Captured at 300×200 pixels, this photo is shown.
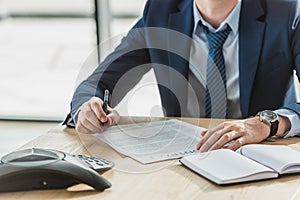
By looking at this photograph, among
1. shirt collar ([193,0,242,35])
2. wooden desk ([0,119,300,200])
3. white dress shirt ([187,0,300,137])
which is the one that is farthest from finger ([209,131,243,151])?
shirt collar ([193,0,242,35])

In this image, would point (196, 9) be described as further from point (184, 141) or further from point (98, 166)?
point (98, 166)

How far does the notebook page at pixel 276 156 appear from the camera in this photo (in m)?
1.33

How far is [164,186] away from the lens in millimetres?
1260

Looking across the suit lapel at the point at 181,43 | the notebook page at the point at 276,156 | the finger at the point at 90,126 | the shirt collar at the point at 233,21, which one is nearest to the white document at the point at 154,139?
the finger at the point at 90,126

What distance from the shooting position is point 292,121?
1649 mm

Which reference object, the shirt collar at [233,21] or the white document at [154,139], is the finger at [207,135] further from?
the shirt collar at [233,21]

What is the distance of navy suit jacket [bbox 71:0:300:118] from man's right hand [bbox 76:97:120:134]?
93mm

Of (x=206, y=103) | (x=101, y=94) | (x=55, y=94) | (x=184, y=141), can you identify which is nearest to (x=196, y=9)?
(x=206, y=103)

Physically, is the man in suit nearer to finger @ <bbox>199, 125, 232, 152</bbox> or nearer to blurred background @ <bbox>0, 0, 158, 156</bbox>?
finger @ <bbox>199, 125, 232, 152</bbox>

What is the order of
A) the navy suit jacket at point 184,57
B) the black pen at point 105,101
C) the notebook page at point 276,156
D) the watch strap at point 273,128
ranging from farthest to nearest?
the navy suit jacket at point 184,57, the black pen at point 105,101, the watch strap at point 273,128, the notebook page at point 276,156

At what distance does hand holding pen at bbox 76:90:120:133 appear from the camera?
5.49 ft

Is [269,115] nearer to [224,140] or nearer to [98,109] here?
[224,140]

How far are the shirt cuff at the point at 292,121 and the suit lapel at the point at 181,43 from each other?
415 millimetres

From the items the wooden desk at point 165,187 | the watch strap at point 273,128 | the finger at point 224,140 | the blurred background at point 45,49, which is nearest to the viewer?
the wooden desk at point 165,187
